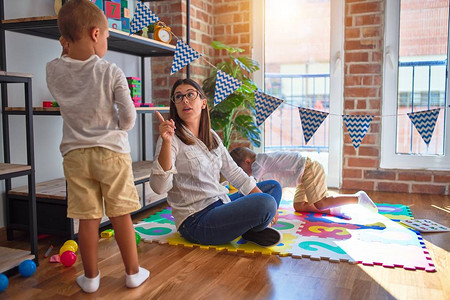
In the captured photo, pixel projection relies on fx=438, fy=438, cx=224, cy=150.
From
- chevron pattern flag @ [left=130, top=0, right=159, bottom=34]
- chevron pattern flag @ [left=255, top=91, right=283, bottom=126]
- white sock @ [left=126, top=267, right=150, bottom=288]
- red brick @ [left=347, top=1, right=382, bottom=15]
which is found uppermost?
red brick @ [left=347, top=1, right=382, bottom=15]

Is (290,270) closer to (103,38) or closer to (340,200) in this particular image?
(340,200)

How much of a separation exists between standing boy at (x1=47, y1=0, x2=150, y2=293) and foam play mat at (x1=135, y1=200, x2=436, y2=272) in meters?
0.60

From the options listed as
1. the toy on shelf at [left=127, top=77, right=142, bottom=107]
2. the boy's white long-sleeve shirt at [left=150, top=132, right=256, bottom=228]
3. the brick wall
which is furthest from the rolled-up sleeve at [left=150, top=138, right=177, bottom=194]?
the brick wall

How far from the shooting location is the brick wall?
3.34m

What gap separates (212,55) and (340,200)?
188cm

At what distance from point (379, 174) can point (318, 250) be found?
1.68 meters

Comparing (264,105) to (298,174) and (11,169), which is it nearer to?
(298,174)

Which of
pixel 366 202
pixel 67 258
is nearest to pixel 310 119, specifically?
pixel 366 202

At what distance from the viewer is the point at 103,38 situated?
1.57 meters

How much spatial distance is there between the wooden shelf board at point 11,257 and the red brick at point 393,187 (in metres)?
2.61

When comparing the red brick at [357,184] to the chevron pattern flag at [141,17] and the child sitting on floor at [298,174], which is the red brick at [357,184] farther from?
the chevron pattern flag at [141,17]

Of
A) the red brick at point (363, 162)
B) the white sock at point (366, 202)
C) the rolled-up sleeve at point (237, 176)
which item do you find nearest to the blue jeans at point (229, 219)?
the rolled-up sleeve at point (237, 176)

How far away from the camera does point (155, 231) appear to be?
2342 millimetres

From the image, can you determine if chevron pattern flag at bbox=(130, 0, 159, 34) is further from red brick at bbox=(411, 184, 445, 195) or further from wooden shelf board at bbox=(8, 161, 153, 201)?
red brick at bbox=(411, 184, 445, 195)
